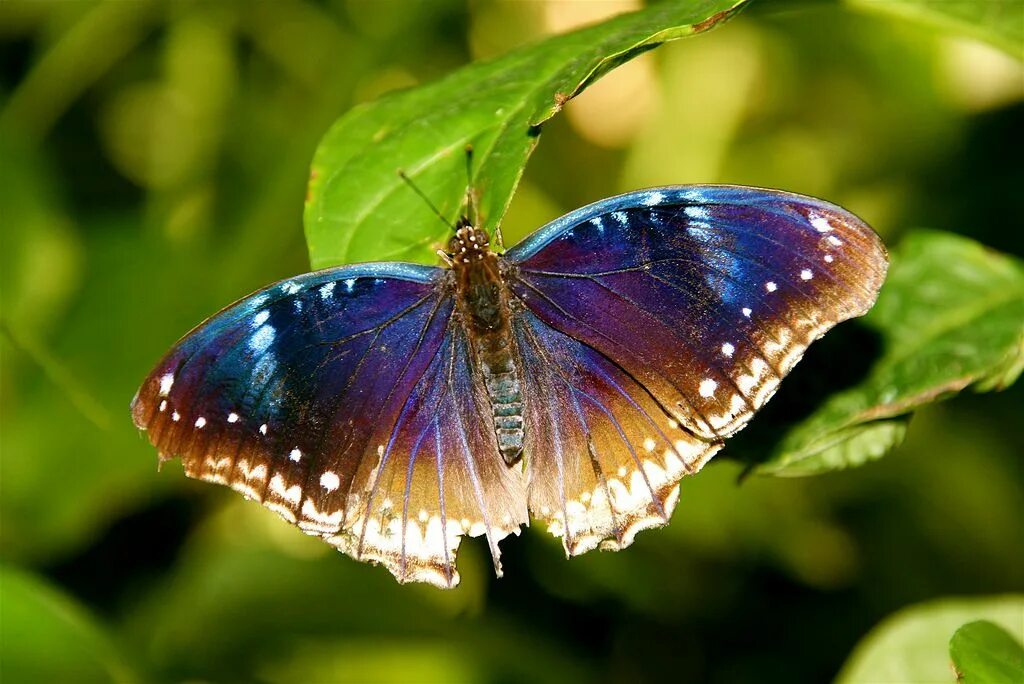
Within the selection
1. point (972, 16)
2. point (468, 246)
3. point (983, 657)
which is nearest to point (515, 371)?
point (468, 246)

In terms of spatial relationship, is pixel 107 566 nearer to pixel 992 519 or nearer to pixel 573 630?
pixel 573 630

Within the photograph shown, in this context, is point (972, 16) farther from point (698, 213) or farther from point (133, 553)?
point (133, 553)

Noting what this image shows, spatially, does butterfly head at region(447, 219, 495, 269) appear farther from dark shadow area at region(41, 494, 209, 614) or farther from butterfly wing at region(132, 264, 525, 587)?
dark shadow area at region(41, 494, 209, 614)

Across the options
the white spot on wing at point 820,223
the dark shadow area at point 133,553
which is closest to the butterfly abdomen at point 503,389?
the white spot on wing at point 820,223

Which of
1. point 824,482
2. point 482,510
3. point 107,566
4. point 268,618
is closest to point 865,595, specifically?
point 824,482

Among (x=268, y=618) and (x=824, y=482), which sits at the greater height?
(x=824, y=482)

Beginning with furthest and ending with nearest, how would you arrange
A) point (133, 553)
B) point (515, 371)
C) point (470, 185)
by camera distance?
point (133, 553)
point (515, 371)
point (470, 185)

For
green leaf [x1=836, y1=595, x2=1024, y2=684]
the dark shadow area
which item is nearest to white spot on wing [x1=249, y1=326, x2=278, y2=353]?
the dark shadow area
